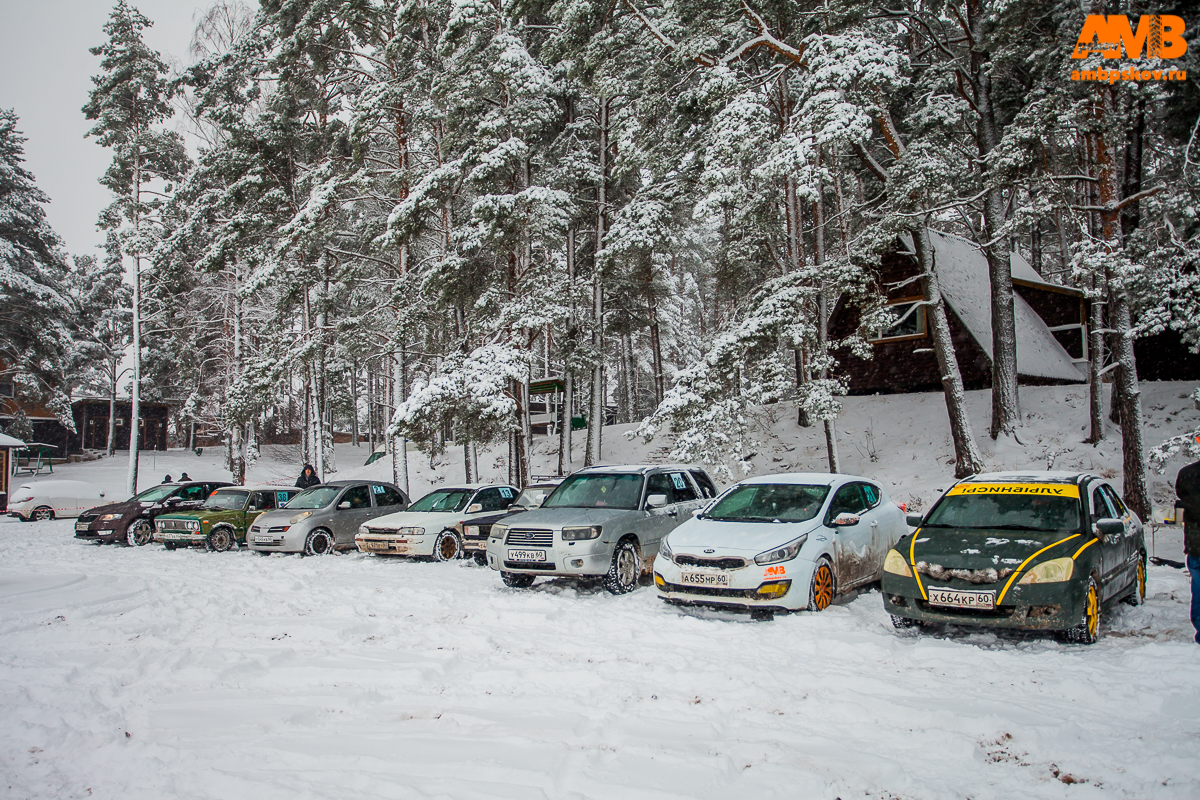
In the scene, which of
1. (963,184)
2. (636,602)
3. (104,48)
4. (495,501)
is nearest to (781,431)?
(963,184)

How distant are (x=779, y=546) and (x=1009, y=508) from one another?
2450mm

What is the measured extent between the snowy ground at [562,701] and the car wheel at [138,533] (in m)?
8.51

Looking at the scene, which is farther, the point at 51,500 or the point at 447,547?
the point at 51,500

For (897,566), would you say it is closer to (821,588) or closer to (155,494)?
(821,588)

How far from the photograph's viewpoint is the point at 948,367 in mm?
15766

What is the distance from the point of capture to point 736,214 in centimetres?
1919

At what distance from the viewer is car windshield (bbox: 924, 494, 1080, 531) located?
24.4ft

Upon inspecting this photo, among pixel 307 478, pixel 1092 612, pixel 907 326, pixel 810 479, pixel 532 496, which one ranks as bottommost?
pixel 1092 612

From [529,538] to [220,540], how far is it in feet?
31.9

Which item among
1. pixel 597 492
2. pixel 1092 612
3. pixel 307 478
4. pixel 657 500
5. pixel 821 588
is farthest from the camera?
pixel 307 478

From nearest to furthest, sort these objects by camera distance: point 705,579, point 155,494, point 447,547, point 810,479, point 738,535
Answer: point 705,579 < point 738,535 < point 810,479 < point 447,547 < point 155,494

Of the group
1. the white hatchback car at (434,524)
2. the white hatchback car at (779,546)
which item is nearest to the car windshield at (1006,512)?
the white hatchback car at (779,546)

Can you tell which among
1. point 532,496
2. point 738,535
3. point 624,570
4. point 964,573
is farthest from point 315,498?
point 964,573

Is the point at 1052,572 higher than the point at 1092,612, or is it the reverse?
the point at 1052,572
